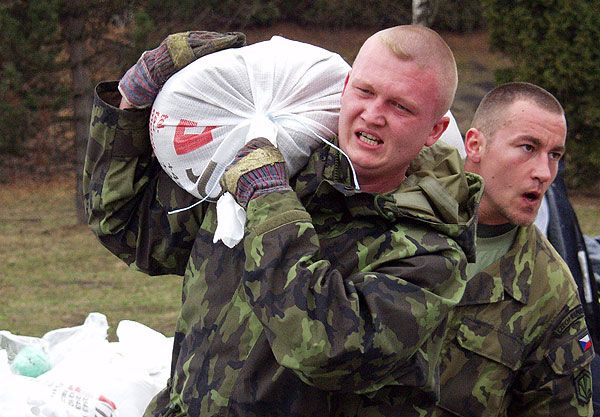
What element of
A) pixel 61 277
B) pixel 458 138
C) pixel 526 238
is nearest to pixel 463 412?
pixel 526 238

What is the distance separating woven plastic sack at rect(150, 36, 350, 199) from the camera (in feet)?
7.87

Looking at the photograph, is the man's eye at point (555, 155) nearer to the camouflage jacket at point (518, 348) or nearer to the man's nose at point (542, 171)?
the man's nose at point (542, 171)

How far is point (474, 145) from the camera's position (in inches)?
132

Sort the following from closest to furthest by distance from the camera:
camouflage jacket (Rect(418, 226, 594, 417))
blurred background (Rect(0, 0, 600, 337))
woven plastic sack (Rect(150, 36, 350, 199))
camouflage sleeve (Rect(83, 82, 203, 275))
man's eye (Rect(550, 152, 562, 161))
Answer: woven plastic sack (Rect(150, 36, 350, 199)) < camouflage sleeve (Rect(83, 82, 203, 275)) < camouflage jacket (Rect(418, 226, 594, 417)) < man's eye (Rect(550, 152, 562, 161)) < blurred background (Rect(0, 0, 600, 337))

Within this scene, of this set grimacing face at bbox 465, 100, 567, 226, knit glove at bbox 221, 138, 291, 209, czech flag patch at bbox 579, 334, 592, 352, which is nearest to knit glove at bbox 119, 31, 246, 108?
knit glove at bbox 221, 138, 291, 209

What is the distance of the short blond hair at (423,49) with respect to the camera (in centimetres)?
224

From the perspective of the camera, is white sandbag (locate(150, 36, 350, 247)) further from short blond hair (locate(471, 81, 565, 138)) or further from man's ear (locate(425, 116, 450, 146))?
short blond hair (locate(471, 81, 565, 138))

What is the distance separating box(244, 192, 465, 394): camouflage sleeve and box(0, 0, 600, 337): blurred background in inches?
226

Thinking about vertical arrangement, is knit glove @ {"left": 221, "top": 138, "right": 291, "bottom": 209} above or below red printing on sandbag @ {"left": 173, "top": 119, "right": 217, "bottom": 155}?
above

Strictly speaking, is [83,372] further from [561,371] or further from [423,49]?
[423,49]

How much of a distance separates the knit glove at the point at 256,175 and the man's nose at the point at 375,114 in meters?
0.20

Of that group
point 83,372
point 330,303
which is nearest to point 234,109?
point 330,303

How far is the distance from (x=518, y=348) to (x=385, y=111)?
105cm

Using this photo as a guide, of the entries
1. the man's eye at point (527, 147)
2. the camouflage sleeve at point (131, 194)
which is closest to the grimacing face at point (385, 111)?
the camouflage sleeve at point (131, 194)
